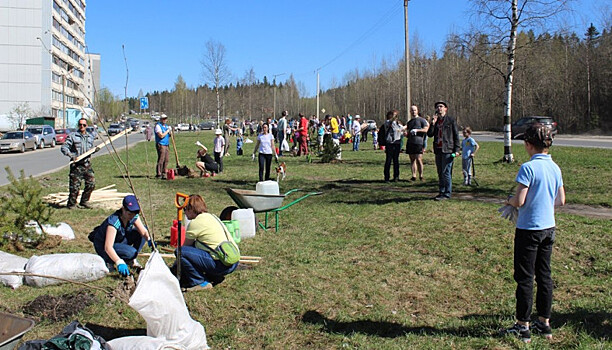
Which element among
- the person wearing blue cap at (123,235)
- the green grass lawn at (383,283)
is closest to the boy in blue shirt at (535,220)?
the green grass lawn at (383,283)

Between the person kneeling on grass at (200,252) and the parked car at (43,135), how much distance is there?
37.0 metres

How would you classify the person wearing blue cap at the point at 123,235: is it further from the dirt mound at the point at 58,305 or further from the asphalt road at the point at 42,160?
the asphalt road at the point at 42,160

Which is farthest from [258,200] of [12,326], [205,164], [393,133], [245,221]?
[205,164]

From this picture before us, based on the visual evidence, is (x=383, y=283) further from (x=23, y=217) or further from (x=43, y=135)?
(x=43, y=135)

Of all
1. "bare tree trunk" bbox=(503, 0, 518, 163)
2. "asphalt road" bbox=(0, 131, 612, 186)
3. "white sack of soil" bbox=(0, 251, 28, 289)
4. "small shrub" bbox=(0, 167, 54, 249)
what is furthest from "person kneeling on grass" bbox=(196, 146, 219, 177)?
"white sack of soil" bbox=(0, 251, 28, 289)

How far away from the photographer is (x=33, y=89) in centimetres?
7838

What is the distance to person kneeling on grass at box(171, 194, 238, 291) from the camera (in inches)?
223

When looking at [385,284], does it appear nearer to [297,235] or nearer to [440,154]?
[297,235]

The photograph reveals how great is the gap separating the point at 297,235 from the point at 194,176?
9.34 meters

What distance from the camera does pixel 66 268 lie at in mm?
6039

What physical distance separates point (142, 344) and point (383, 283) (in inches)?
118

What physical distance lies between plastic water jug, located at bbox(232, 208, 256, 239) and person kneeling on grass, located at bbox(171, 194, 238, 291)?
7.86ft

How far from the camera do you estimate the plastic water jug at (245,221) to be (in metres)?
8.33

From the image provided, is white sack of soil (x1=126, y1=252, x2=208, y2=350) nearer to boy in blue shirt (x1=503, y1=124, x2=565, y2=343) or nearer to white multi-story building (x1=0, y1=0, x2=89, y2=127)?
boy in blue shirt (x1=503, y1=124, x2=565, y2=343)
